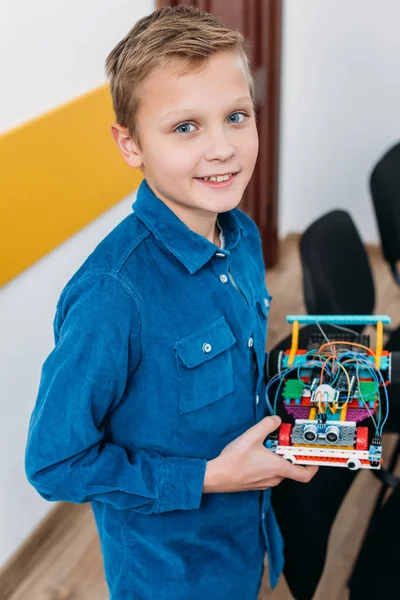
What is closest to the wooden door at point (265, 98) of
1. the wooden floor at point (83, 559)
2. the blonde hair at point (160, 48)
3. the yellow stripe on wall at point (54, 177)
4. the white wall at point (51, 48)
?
the white wall at point (51, 48)

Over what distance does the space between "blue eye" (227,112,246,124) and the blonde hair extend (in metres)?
0.09

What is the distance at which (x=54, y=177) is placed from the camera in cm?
189

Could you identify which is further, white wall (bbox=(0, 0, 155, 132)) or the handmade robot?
white wall (bbox=(0, 0, 155, 132))

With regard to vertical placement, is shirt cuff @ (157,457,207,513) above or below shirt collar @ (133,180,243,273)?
below

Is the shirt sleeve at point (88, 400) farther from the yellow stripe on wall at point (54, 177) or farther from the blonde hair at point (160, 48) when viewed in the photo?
the yellow stripe on wall at point (54, 177)

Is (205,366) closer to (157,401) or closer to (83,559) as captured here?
(157,401)

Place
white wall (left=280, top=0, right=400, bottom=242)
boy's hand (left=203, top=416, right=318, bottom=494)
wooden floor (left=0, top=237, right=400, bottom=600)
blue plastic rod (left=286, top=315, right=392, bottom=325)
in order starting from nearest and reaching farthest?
boy's hand (left=203, top=416, right=318, bottom=494)
blue plastic rod (left=286, top=315, right=392, bottom=325)
wooden floor (left=0, top=237, right=400, bottom=600)
white wall (left=280, top=0, right=400, bottom=242)

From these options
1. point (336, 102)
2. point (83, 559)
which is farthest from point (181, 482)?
point (336, 102)

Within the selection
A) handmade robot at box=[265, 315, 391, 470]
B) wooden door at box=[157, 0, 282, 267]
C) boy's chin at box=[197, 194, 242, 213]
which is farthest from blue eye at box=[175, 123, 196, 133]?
wooden door at box=[157, 0, 282, 267]

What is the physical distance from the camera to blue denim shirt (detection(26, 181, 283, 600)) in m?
0.97

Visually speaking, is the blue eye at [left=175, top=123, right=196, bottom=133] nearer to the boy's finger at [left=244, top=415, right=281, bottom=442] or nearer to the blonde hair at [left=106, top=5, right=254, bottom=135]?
the blonde hair at [left=106, top=5, right=254, bottom=135]

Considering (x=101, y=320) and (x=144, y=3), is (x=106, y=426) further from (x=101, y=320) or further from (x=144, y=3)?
(x=144, y=3)

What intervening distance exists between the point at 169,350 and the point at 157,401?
0.08 m

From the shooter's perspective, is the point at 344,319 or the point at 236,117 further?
the point at 344,319
